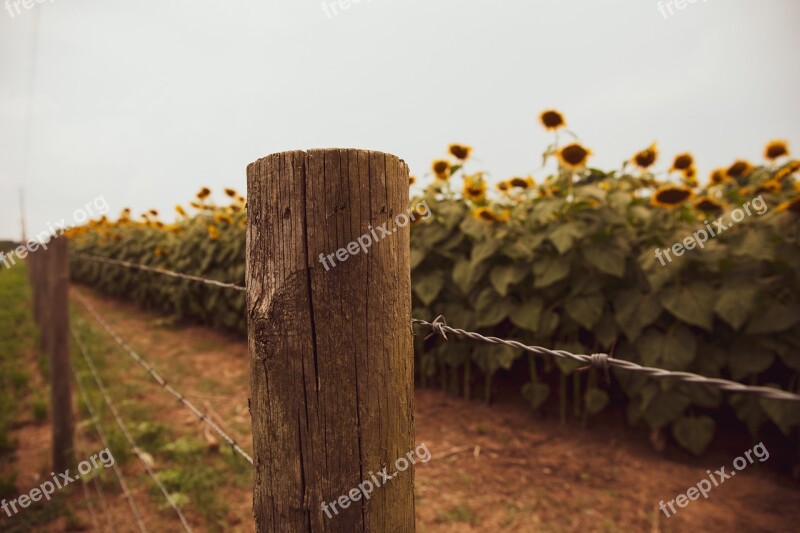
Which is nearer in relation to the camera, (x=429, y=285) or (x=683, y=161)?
(x=683, y=161)

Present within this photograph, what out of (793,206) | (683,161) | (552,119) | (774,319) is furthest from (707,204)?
(552,119)

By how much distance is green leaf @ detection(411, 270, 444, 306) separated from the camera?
140 inches

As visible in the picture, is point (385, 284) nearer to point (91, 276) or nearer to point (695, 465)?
point (695, 465)

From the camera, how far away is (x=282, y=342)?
0.86 metres

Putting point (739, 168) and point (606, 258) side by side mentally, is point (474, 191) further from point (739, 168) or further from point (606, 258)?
point (739, 168)

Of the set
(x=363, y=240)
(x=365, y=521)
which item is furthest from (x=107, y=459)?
(x=363, y=240)

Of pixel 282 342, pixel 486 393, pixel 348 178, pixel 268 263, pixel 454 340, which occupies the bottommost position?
pixel 486 393

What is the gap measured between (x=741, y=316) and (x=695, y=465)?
1.04 meters

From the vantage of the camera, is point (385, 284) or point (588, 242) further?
point (588, 242)

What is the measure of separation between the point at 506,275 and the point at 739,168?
1802 mm

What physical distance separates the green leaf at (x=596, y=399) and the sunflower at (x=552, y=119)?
1.89 metres

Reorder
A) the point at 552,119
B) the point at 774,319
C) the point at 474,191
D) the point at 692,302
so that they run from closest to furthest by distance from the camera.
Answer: the point at 774,319, the point at 692,302, the point at 552,119, the point at 474,191

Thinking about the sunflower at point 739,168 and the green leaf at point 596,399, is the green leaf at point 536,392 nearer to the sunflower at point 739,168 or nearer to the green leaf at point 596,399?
the green leaf at point 596,399

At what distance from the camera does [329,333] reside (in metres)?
0.84
